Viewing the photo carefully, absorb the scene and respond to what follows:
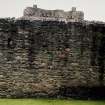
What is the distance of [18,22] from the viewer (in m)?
12.6

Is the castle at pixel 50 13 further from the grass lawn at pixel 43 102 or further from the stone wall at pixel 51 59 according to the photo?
the grass lawn at pixel 43 102

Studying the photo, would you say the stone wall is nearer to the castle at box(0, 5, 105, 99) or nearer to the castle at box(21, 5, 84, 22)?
the castle at box(0, 5, 105, 99)

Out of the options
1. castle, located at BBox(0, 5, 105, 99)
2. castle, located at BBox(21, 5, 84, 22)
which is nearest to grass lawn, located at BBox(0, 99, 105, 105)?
castle, located at BBox(0, 5, 105, 99)

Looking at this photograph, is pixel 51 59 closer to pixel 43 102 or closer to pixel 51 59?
pixel 51 59

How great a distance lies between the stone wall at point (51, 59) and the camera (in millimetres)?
12555

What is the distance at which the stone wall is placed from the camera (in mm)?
12555

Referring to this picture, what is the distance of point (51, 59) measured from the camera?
12.7 meters

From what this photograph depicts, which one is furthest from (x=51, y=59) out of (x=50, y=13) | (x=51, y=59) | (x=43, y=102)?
(x=50, y=13)

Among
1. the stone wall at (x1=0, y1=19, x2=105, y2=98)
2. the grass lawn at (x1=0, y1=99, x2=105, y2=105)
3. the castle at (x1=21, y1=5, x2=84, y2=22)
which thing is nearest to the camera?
the grass lawn at (x1=0, y1=99, x2=105, y2=105)

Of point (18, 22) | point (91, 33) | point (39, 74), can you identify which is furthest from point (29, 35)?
point (91, 33)

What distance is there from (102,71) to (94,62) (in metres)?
0.43

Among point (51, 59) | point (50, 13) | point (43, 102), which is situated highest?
point (50, 13)

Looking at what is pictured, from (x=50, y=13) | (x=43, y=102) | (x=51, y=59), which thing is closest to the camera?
(x=43, y=102)

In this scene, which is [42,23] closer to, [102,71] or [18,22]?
[18,22]
